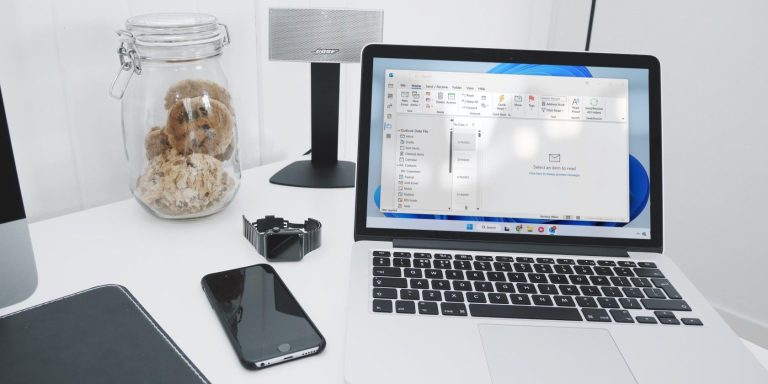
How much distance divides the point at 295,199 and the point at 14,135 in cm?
37

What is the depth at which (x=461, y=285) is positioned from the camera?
61 centimetres

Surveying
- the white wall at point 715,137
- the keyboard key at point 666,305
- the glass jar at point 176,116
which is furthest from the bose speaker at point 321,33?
the white wall at point 715,137

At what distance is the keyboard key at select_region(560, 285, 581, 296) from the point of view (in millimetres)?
612

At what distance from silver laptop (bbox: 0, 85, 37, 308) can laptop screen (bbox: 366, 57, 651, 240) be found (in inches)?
13.5

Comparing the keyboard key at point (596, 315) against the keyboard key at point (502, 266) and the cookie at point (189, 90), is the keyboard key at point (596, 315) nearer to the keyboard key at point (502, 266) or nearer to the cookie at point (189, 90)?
the keyboard key at point (502, 266)

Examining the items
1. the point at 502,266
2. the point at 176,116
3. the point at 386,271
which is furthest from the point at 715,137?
the point at 176,116

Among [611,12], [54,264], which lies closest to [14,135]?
[54,264]

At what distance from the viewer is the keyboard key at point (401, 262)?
2.12 feet

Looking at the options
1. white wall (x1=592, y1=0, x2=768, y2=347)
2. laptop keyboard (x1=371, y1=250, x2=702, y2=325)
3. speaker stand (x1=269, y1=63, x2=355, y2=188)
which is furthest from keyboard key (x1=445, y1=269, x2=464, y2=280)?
white wall (x1=592, y1=0, x2=768, y2=347)

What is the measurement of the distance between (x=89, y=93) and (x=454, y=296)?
0.57 metres

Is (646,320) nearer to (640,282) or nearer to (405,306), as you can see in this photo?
(640,282)

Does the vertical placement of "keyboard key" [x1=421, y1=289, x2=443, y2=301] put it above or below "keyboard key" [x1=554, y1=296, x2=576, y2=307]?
above

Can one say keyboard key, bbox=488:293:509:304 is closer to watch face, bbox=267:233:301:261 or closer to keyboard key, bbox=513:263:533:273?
keyboard key, bbox=513:263:533:273

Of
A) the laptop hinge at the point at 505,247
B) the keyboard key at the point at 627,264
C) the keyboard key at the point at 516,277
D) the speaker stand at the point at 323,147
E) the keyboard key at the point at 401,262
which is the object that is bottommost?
the keyboard key at the point at 516,277
